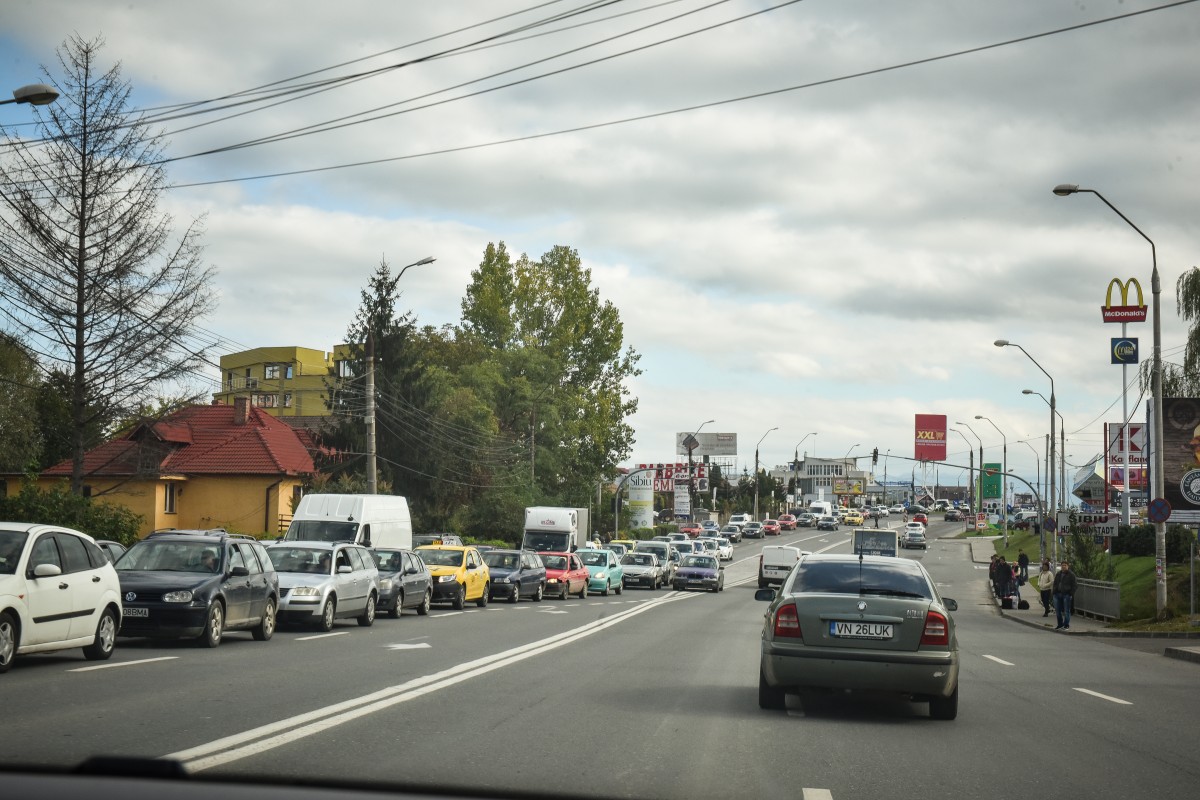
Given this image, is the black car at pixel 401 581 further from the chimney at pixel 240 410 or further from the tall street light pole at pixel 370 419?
the chimney at pixel 240 410

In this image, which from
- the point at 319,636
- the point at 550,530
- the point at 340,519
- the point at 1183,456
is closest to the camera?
the point at 319,636

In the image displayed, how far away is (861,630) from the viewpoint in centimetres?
1141

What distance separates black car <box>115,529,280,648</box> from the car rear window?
8795 millimetres

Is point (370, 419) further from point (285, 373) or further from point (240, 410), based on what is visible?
point (285, 373)

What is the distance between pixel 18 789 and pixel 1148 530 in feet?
170

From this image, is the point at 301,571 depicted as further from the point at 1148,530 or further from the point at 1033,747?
the point at 1148,530

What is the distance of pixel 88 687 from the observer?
1211 cm

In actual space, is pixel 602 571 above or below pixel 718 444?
below

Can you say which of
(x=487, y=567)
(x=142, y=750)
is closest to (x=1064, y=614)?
(x=487, y=567)

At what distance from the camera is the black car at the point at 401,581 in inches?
1055

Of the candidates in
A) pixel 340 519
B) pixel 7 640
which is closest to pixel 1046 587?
pixel 340 519

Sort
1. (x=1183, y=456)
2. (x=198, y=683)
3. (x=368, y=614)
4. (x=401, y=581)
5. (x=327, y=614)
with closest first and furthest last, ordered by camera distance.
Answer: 1. (x=198, y=683)
2. (x=327, y=614)
3. (x=368, y=614)
4. (x=401, y=581)
5. (x=1183, y=456)

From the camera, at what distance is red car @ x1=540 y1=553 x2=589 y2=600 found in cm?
4053

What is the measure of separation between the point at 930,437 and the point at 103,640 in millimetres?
133431
